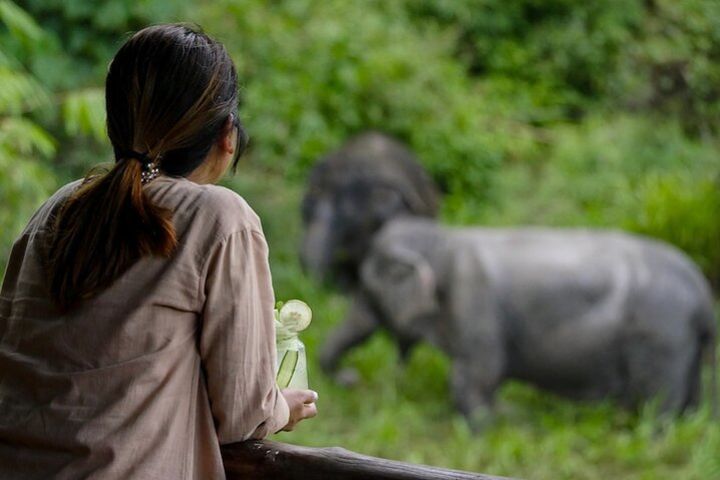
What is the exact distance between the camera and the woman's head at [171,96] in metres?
1.64

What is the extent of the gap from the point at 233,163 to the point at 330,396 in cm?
Result: 465

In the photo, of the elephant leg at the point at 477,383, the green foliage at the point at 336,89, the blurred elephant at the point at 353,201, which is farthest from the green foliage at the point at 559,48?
the elephant leg at the point at 477,383

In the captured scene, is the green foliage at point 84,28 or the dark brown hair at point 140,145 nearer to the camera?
the dark brown hair at point 140,145

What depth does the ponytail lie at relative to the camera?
1.59 meters

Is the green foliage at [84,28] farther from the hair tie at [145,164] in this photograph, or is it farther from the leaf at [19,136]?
the hair tie at [145,164]

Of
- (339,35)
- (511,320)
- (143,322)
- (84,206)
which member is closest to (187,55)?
(84,206)

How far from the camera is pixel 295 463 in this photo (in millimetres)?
1763

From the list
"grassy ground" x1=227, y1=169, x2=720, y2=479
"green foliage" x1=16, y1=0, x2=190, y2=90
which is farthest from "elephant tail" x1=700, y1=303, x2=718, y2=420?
"green foliage" x1=16, y1=0, x2=190, y2=90

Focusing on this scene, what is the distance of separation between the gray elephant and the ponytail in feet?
15.3

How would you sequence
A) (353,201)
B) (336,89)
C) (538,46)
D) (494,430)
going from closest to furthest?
(494,430) < (353,201) < (336,89) < (538,46)

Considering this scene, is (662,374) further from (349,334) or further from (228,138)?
(228,138)

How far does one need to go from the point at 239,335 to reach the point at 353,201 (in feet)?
18.6

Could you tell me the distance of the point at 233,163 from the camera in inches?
74.0

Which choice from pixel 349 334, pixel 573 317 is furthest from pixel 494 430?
pixel 349 334
